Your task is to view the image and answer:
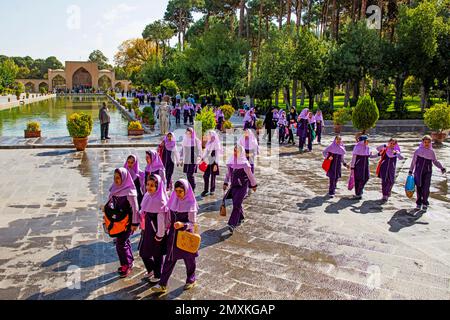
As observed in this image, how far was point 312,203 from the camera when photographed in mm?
8891

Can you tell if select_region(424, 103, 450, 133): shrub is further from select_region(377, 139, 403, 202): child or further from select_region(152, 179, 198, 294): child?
select_region(152, 179, 198, 294): child

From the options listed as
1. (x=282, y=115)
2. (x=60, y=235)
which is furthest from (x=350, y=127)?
(x=60, y=235)

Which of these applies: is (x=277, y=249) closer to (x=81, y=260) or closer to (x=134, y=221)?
(x=134, y=221)

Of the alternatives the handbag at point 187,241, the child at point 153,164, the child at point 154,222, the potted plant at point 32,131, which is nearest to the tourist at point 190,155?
the child at point 153,164

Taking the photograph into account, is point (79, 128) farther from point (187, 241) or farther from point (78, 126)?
point (187, 241)

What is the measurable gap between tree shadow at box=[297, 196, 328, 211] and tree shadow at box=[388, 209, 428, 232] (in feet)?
4.63

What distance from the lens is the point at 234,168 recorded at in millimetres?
7176

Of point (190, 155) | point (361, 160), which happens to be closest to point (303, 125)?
point (361, 160)

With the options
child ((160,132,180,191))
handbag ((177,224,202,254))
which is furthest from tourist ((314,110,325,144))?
handbag ((177,224,202,254))

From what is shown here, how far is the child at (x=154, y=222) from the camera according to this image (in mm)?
5094

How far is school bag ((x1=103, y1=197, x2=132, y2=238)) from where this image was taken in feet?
17.3
